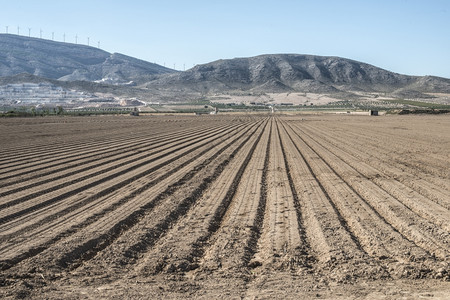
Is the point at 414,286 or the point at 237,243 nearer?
the point at 414,286

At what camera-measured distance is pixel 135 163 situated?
1647 cm

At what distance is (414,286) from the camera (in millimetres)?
5488

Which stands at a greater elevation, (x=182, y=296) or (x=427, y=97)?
(x=427, y=97)

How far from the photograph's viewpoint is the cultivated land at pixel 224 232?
5.55 m

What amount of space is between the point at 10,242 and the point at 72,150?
48.7 feet

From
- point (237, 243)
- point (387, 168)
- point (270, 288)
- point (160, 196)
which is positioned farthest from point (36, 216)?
point (387, 168)

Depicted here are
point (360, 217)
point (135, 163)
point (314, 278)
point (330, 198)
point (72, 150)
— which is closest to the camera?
point (314, 278)

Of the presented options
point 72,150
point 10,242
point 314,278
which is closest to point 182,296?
point 314,278

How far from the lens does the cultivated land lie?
5.55 m

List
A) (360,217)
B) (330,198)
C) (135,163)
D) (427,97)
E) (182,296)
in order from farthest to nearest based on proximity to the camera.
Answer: (427,97), (135,163), (330,198), (360,217), (182,296)

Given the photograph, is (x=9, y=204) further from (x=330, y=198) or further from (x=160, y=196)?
(x=330, y=198)

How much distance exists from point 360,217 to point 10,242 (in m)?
5.87

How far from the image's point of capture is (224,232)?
7730mm

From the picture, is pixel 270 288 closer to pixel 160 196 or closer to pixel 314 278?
pixel 314 278
